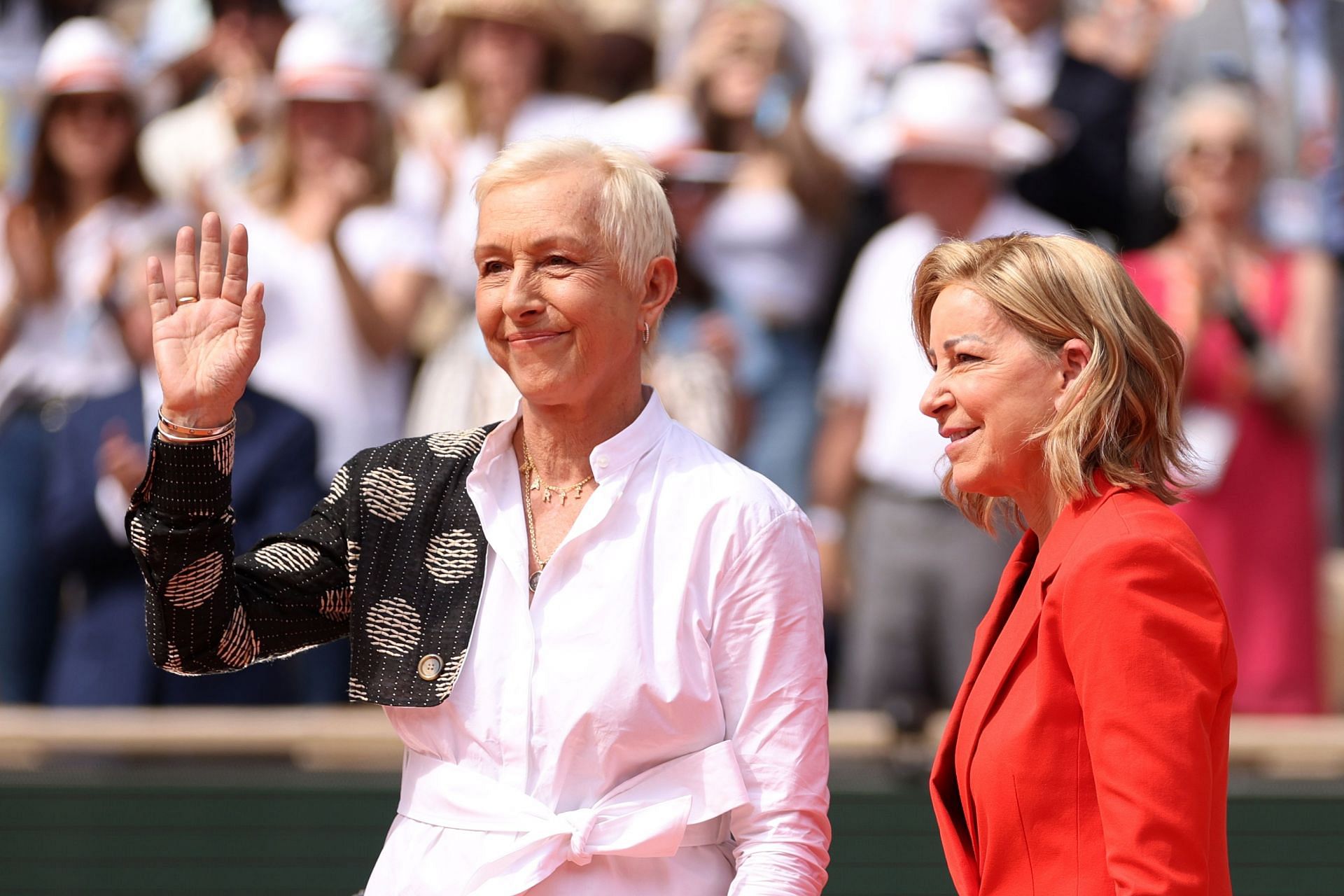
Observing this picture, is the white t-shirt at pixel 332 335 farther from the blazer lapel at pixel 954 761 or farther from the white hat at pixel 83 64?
the blazer lapel at pixel 954 761

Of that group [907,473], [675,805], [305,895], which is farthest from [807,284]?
[675,805]

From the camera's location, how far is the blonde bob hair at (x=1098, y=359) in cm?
234

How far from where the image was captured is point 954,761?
252 cm

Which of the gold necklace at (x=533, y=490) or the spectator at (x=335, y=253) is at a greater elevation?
the gold necklace at (x=533, y=490)

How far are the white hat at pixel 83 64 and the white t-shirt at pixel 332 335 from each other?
847mm

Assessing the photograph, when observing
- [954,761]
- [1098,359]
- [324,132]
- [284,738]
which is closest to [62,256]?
[324,132]

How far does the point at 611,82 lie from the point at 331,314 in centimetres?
141

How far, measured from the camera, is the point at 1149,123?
592cm

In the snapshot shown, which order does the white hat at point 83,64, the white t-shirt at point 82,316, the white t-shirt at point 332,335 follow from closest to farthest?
the white t-shirt at point 332,335
the white t-shirt at point 82,316
the white hat at point 83,64

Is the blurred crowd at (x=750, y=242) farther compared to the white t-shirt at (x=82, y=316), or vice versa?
the white t-shirt at (x=82, y=316)

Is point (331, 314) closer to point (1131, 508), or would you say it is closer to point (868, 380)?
point (868, 380)

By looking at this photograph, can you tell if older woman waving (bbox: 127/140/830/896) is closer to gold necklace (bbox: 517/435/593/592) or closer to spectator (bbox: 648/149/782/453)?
gold necklace (bbox: 517/435/593/592)

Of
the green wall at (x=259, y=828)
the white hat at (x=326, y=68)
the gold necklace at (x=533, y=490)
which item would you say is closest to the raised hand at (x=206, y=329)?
the gold necklace at (x=533, y=490)

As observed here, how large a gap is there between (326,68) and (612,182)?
3719 millimetres
